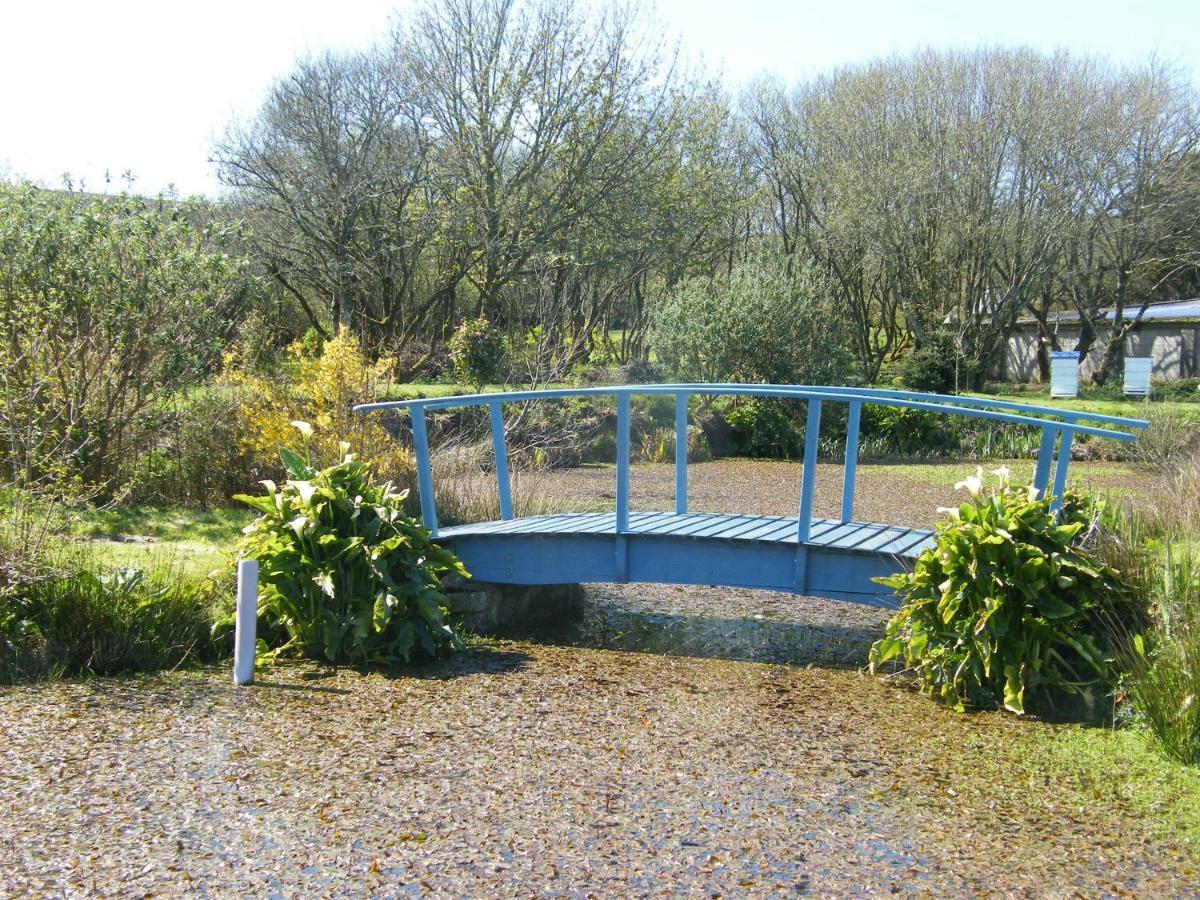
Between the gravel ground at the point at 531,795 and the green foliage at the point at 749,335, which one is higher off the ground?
the green foliage at the point at 749,335

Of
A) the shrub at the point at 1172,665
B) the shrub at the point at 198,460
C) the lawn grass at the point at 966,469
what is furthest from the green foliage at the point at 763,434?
the shrub at the point at 1172,665

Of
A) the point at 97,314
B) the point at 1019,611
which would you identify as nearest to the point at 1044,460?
the point at 1019,611

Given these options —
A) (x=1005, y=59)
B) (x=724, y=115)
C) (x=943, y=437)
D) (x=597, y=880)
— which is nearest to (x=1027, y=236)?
(x=1005, y=59)

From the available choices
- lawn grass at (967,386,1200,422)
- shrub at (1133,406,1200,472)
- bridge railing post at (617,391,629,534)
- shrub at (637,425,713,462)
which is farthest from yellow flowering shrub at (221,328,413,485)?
lawn grass at (967,386,1200,422)

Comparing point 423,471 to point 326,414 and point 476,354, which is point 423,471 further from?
point 476,354

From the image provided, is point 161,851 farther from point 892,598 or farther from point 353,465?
point 892,598

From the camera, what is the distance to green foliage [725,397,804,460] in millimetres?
17328

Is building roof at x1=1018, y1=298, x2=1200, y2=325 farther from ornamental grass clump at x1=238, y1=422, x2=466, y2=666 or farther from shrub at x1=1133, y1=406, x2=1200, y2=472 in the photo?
ornamental grass clump at x1=238, y1=422, x2=466, y2=666

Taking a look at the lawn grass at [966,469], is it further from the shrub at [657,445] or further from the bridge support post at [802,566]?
the bridge support post at [802,566]

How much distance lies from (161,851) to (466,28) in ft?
53.6

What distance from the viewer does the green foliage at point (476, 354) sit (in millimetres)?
17406

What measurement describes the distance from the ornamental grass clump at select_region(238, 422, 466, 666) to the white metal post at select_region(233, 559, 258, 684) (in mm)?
426

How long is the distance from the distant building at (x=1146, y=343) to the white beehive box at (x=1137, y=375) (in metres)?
4.67

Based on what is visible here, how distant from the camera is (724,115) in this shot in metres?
24.7
